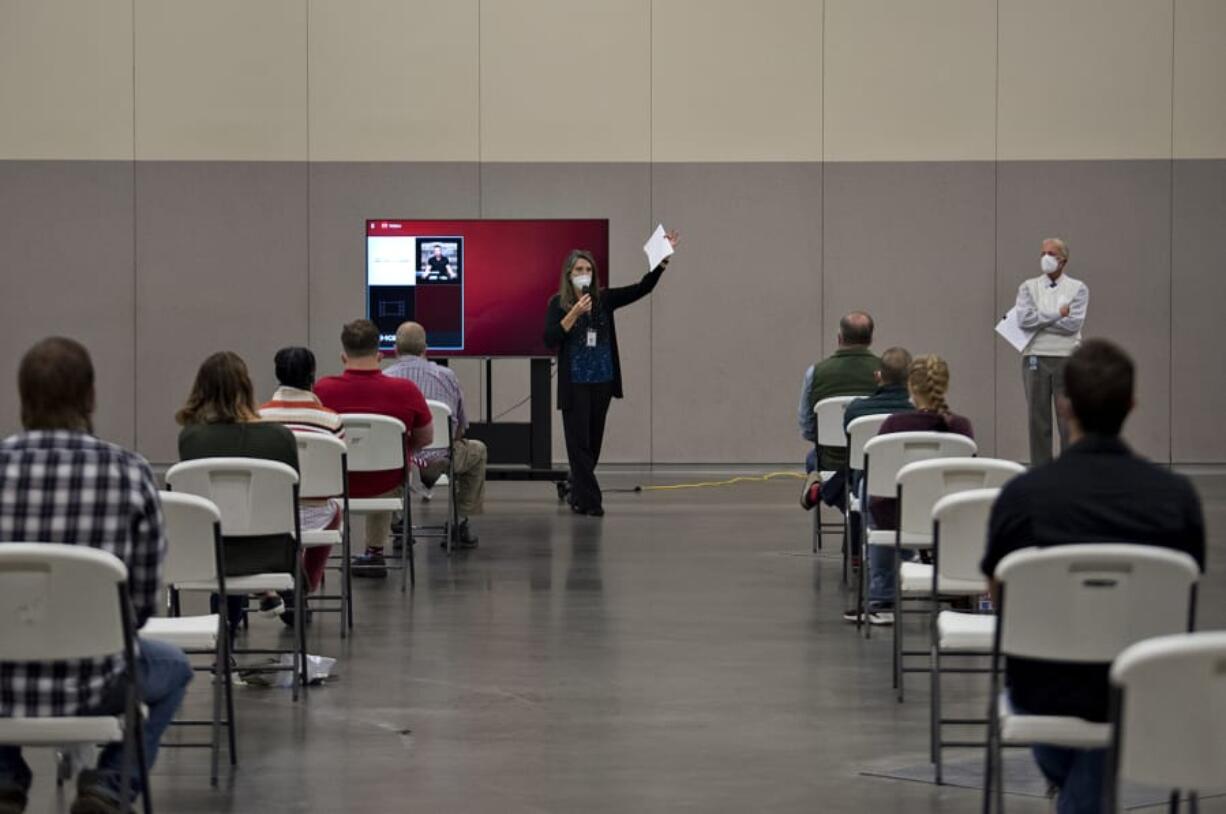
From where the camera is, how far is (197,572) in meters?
5.00

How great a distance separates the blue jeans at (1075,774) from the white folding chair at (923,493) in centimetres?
167

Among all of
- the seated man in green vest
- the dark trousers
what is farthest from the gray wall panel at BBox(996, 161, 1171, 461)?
the seated man in green vest

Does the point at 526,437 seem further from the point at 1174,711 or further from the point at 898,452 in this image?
the point at 1174,711

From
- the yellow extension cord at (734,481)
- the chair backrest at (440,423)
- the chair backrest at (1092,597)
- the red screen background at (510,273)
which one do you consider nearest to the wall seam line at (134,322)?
the red screen background at (510,273)

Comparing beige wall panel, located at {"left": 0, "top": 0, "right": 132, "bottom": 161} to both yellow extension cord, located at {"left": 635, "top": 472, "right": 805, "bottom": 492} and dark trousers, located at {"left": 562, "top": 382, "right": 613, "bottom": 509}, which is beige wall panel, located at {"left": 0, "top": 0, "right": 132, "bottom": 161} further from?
dark trousers, located at {"left": 562, "top": 382, "right": 613, "bottom": 509}

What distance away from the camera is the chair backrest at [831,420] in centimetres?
873

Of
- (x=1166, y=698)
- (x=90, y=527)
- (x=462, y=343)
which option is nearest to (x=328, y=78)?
(x=462, y=343)

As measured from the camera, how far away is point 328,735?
17.7ft

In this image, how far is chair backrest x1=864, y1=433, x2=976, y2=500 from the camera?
22.3 ft

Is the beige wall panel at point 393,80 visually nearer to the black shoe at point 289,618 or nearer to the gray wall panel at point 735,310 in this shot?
the gray wall panel at point 735,310

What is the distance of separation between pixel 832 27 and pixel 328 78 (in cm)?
407

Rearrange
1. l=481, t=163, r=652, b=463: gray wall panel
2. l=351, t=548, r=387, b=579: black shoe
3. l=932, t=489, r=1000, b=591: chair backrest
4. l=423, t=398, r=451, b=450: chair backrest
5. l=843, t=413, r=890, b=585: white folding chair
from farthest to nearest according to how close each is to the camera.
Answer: l=481, t=163, r=652, b=463: gray wall panel < l=423, t=398, r=451, b=450: chair backrest < l=351, t=548, r=387, b=579: black shoe < l=843, t=413, r=890, b=585: white folding chair < l=932, t=489, r=1000, b=591: chair backrest

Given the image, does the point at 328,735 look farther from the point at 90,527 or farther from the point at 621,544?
the point at 621,544

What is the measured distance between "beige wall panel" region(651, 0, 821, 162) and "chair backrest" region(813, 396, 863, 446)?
230 inches
